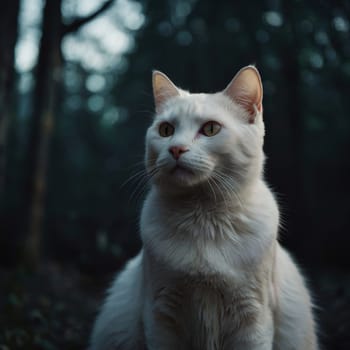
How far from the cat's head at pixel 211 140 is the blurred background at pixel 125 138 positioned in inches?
67.9

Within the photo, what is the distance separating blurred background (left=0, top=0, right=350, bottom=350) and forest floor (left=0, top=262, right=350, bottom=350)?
0.02 meters

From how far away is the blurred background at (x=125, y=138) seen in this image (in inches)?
175

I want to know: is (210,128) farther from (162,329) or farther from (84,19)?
(84,19)

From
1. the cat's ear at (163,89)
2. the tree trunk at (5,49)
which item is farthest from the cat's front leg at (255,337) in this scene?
the tree trunk at (5,49)

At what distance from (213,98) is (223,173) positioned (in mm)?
460

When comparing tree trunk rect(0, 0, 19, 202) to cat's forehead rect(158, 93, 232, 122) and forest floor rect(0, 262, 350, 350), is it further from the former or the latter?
cat's forehead rect(158, 93, 232, 122)

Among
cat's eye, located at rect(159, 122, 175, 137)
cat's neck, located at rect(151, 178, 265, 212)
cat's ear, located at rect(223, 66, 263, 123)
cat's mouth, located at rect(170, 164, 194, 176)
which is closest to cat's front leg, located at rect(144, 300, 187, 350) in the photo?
cat's neck, located at rect(151, 178, 265, 212)

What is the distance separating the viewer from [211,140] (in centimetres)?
235

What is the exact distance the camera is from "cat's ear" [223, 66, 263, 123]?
2.51 meters

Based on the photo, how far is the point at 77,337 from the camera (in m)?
3.85

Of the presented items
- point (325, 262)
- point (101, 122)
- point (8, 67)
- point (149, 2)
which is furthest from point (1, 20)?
point (325, 262)

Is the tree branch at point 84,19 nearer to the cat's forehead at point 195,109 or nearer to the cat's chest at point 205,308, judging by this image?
the cat's forehead at point 195,109

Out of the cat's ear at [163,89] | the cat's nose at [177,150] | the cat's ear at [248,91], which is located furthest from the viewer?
the cat's ear at [163,89]

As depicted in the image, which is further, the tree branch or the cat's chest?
the tree branch
